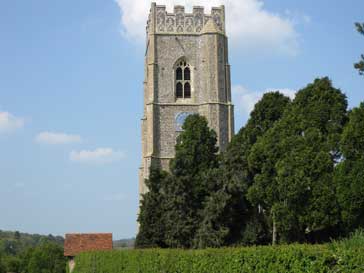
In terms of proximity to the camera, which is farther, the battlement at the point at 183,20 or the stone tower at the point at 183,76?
the battlement at the point at 183,20

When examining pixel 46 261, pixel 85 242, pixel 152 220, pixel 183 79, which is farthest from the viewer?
pixel 46 261

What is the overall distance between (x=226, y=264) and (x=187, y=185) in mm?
16995

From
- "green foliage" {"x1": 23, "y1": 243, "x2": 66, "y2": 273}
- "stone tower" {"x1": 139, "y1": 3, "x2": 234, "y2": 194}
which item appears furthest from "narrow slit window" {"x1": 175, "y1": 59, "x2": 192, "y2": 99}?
"green foliage" {"x1": 23, "y1": 243, "x2": 66, "y2": 273}

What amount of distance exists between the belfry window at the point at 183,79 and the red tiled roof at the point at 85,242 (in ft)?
45.0

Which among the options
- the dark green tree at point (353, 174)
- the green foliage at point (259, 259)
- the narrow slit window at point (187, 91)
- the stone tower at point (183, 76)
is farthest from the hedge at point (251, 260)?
the narrow slit window at point (187, 91)

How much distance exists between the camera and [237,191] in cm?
3033

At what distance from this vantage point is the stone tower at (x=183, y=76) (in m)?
47.6

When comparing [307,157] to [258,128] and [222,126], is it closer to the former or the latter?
[258,128]

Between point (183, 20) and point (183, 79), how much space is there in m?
5.45

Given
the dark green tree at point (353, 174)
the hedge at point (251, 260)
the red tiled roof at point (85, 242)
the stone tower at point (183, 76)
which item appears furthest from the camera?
the stone tower at point (183, 76)

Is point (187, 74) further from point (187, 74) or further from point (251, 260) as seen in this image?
point (251, 260)

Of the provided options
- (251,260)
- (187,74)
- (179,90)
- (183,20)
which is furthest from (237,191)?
(183,20)

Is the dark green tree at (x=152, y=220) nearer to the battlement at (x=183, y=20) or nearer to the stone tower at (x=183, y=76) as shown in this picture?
the stone tower at (x=183, y=76)

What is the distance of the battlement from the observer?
50.0 meters
